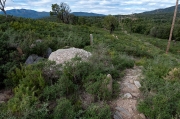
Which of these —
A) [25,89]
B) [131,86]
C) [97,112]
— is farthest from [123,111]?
[25,89]

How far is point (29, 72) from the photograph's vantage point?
4734mm

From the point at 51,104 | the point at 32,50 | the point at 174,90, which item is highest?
the point at 32,50

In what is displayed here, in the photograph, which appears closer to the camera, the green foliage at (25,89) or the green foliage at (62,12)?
the green foliage at (25,89)

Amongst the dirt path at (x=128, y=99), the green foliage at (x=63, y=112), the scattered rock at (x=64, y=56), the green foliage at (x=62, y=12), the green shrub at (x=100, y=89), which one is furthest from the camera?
the green foliage at (x=62, y=12)

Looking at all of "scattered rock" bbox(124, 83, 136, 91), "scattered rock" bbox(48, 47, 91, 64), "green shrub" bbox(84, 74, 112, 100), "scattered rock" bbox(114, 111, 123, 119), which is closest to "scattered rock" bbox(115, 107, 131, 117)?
"scattered rock" bbox(114, 111, 123, 119)

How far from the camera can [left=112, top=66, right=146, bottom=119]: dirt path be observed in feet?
12.9

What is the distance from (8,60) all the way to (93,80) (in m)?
3.28

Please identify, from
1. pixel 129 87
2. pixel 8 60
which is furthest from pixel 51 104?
pixel 8 60

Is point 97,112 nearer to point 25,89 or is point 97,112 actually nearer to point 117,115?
point 117,115

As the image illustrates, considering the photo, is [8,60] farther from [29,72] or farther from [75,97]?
[75,97]

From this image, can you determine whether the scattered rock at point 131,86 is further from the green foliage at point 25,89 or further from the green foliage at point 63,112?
the green foliage at point 25,89

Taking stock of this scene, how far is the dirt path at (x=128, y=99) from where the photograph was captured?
392 cm

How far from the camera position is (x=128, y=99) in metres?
4.46

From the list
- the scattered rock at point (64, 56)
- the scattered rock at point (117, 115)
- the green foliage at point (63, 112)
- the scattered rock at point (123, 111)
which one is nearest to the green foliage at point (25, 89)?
the green foliage at point (63, 112)
